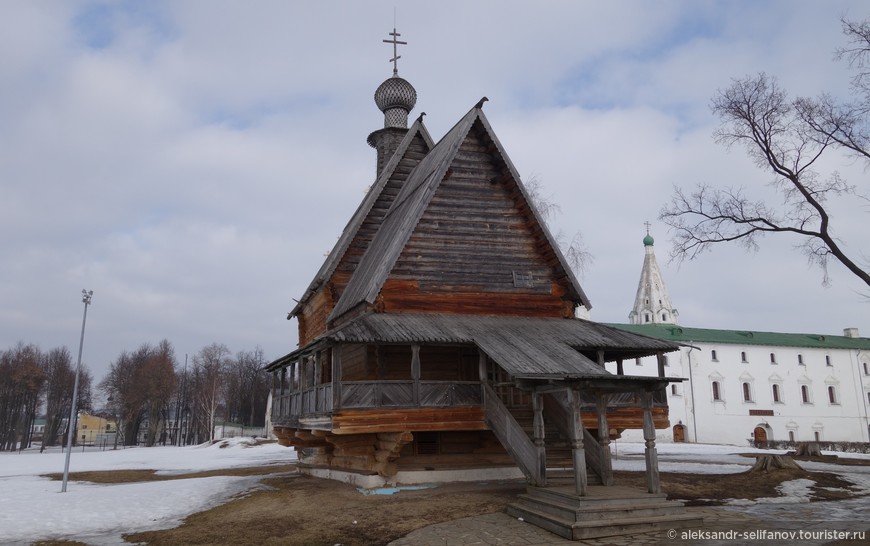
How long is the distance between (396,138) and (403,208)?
29.0 feet

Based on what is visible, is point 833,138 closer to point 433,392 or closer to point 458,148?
point 458,148

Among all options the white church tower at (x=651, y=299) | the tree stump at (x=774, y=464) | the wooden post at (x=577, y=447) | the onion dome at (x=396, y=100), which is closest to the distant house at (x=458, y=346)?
the wooden post at (x=577, y=447)

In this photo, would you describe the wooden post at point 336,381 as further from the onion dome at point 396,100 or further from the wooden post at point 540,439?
the onion dome at point 396,100

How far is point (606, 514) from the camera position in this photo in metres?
10.4

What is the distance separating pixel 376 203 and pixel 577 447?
12.9m

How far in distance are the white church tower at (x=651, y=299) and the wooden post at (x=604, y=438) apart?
55590mm

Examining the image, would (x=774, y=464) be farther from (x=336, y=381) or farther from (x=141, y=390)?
(x=141, y=390)

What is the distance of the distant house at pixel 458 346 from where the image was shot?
46.1 ft

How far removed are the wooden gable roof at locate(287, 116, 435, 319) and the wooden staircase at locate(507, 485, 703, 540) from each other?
1140cm

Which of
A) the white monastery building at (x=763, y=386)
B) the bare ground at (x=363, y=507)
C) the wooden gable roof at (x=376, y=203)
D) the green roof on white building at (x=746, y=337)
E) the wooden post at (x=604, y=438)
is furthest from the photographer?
the green roof on white building at (x=746, y=337)

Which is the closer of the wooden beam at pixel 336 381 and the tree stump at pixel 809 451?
the wooden beam at pixel 336 381

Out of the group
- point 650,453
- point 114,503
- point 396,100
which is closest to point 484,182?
point 650,453

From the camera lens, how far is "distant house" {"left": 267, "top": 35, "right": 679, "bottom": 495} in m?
14.0

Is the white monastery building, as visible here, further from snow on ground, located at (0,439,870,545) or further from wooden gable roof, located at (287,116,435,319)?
wooden gable roof, located at (287,116,435,319)
